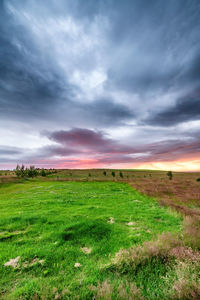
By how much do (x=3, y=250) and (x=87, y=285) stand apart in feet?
15.3

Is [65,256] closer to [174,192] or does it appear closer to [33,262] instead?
[33,262]

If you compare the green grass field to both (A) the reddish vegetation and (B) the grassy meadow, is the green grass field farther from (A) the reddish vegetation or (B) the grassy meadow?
(A) the reddish vegetation

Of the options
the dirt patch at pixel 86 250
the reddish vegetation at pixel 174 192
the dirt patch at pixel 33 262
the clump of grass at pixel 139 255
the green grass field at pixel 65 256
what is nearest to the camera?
the green grass field at pixel 65 256

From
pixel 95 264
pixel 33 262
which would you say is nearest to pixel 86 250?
pixel 95 264

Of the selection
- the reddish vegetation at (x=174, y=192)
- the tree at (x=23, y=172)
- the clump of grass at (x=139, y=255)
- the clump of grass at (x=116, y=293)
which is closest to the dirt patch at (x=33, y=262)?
the clump of grass at (x=116, y=293)

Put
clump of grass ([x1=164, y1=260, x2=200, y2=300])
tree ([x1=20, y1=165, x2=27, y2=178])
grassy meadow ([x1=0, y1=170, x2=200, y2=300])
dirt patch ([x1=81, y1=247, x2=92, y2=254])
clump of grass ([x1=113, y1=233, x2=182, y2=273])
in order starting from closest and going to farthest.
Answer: clump of grass ([x1=164, y1=260, x2=200, y2=300]) < grassy meadow ([x1=0, y1=170, x2=200, y2=300]) < clump of grass ([x1=113, y1=233, x2=182, y2=273]) < dirt patch ([x1=81, y1=247, x2=92, y2=254]) < tree ([x1=20, y1=165, x2=27, y2=178])

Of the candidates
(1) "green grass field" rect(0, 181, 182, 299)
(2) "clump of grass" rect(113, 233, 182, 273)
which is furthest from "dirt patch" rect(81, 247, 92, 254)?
(2) "clump of grass" rect(113, 233, 182, 273)

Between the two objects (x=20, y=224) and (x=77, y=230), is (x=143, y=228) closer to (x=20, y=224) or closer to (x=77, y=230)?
(x=77, y=230)

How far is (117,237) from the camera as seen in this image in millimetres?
6641

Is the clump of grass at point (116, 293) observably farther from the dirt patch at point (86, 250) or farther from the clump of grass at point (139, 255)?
the dirt patch at point (86, 250)

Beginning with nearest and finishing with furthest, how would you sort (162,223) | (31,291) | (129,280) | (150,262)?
(31,291) → (129,280) → (150,262) → (162,223)

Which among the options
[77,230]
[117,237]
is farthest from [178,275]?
[77,230]

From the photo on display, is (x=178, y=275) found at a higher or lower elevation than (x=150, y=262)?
higher

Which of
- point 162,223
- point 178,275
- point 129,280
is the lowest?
point 162,223
